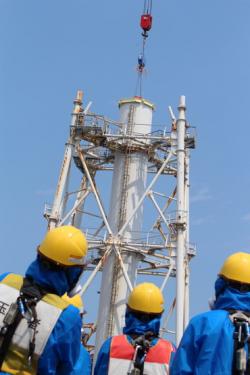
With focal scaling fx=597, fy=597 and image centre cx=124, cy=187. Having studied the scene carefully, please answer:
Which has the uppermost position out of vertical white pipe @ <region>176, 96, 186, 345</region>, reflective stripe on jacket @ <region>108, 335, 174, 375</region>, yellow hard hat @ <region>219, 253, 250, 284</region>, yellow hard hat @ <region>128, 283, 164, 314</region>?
vertical white pipe @ <region>176, 96, 186, 345</region>

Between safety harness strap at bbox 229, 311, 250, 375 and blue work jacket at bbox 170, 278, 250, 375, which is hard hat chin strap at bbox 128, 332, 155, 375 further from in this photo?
safety harness strap at bbox 229, 311, 250, 375

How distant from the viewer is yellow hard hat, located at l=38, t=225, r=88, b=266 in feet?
19.4

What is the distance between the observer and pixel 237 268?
6102 mm

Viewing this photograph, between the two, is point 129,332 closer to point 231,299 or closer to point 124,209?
point 231,299

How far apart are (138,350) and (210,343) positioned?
8.04ft

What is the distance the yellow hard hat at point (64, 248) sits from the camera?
19.4 feet

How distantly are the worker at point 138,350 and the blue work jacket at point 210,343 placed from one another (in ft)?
6.74

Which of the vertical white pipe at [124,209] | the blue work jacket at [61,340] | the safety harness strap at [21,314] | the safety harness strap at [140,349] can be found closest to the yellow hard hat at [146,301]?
the safety harness strap at [140,349]

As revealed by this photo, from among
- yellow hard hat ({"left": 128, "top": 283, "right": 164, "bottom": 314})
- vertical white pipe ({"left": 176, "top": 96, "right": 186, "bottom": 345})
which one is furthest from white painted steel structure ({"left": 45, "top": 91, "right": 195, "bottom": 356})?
yellow hard hat ({"left": 128, "top": 283, "right": 164, "bottom": 314})

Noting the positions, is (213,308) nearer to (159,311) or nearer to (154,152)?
(159,311)

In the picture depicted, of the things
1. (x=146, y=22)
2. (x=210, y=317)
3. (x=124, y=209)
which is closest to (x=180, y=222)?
(x=124, y=209)

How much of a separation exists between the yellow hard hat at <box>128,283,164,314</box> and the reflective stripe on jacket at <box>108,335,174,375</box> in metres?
0.54

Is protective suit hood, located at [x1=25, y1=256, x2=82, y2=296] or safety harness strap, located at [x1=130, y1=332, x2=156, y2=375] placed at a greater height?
protective suit hood, located at [x1=25, y1=256, x2=82, y2=296]

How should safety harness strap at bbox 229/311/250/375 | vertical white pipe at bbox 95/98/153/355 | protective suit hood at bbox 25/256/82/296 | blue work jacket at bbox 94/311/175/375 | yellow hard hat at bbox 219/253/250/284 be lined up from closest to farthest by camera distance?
safety harness strap at bbox 229/311/250/375, protective suit hood at bbox 25/256/82/296, yellow hard hat at bbox 219/253/250/284, blue work jacket at bbox 94/311/175/375, vertical white pipe at bbox 95/98/153/355
